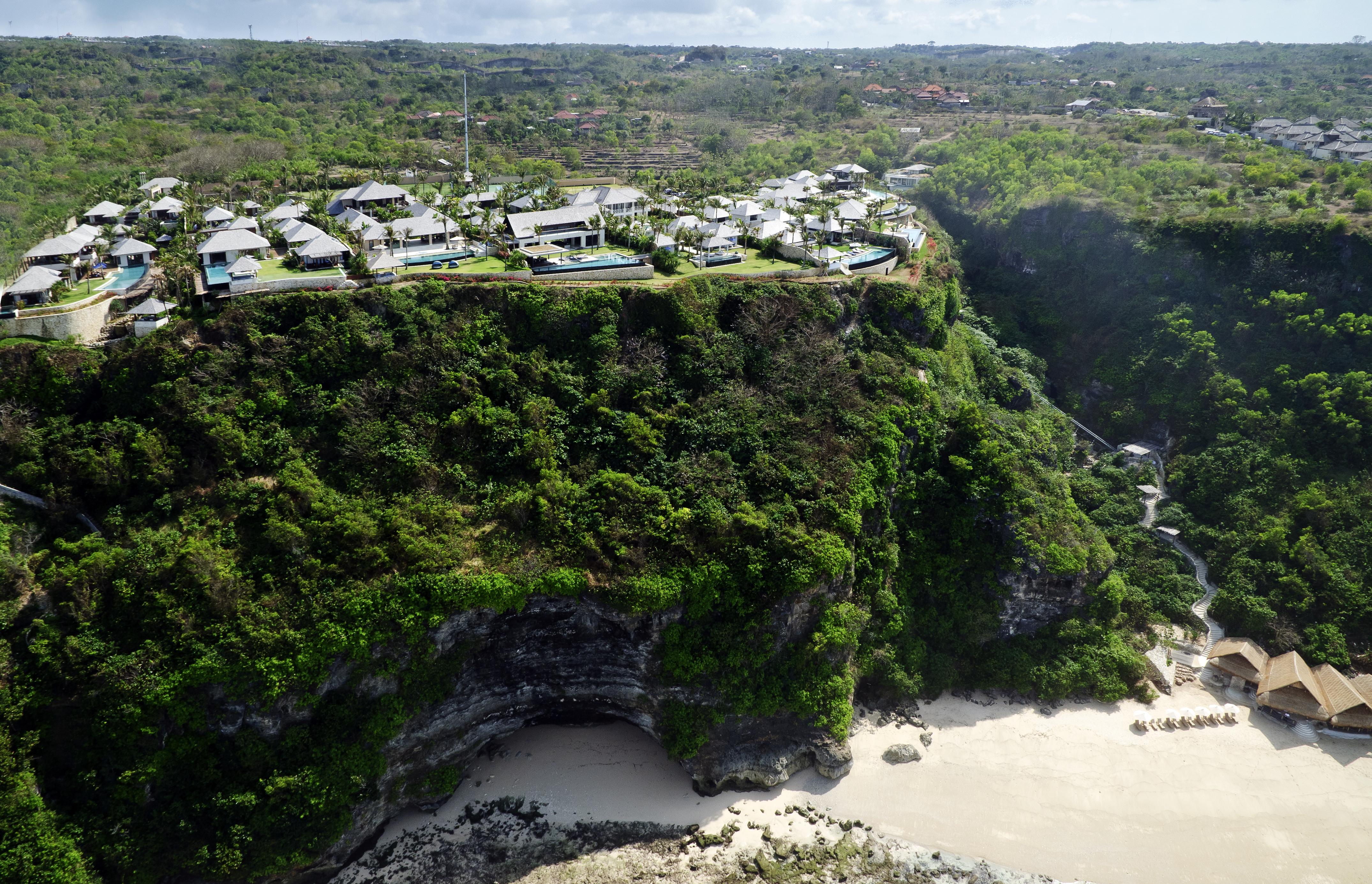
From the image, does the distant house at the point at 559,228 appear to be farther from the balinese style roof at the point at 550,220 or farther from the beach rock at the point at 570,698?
the beach rock at the point at 570,698

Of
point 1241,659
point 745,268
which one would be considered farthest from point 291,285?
point 1241,659

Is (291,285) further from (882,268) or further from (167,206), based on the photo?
(882,268)

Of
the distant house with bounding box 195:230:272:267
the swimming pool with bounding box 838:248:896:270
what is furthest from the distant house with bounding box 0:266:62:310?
the swimming pool with bounding box 838:248:896:270

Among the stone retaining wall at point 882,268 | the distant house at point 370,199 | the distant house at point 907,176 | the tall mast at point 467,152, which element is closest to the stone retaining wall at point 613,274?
the stone retaining wall at point 882,268

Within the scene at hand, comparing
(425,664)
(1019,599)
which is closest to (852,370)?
(1019,599)

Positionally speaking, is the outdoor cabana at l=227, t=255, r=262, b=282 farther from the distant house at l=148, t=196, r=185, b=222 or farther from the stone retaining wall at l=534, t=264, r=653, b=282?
the stone retaining wall at l=534, t=264, r=653, b=282

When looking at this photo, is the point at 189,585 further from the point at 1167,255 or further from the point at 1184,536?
the point at 1167,255

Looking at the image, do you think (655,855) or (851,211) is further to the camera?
(851,211)
